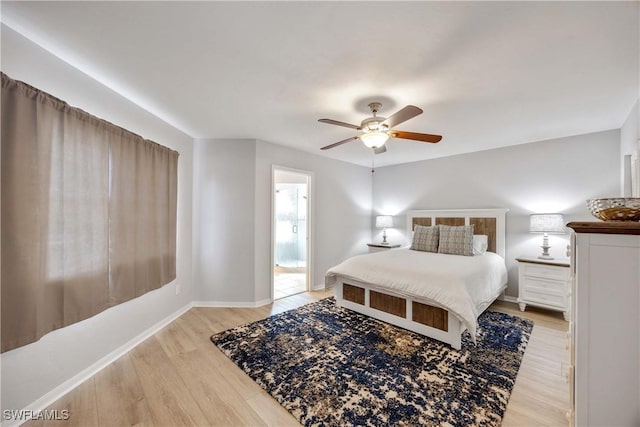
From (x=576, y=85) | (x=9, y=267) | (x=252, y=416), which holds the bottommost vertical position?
(x=252, y=416)

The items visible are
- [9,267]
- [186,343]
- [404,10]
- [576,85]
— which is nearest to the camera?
[404,10]

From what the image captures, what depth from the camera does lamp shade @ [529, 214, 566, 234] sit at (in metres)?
3.33

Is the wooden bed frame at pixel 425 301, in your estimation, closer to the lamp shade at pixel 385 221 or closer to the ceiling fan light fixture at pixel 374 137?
the lamp shade at pixel 385 221

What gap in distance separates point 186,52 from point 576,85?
3127 millimetres

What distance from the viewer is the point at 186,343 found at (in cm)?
262

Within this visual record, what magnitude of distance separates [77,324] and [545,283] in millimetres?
5052

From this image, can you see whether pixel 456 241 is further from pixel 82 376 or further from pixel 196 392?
pixel 82 376

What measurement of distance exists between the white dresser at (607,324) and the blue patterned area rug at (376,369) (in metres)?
→ 0.82

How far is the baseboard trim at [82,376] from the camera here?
1673mm

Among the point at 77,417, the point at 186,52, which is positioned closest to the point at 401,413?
the point at 77,417

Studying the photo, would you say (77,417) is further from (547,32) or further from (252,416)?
(547,32)

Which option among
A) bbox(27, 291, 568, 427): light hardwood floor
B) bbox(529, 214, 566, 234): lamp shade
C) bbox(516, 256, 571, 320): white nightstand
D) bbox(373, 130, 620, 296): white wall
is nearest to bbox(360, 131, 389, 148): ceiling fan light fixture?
bbox(373, 130, 620, 296): white wall

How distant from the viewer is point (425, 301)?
2672 millimetres

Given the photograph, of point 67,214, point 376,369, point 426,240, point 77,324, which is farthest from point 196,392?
point 426,240
